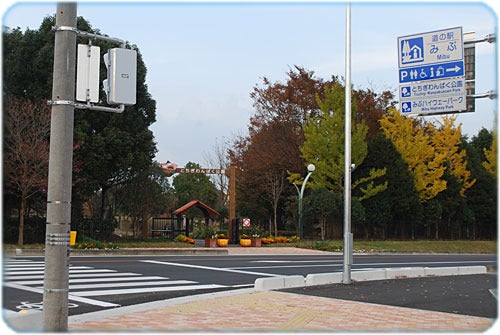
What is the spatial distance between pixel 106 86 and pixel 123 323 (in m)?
3.54

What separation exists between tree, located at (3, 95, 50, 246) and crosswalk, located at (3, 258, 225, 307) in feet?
27.9

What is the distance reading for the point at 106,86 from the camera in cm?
773

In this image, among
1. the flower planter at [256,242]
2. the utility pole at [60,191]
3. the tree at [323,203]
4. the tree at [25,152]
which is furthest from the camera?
the tree at [323,203]

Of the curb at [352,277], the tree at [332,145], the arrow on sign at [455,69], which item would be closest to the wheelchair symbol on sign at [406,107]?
the arrow on sign at [455,69]

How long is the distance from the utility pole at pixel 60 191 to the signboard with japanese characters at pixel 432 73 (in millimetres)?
9451

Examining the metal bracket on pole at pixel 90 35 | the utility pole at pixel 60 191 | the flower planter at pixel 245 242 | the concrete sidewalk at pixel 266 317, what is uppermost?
the metal bracket on pole at pixel 90 35

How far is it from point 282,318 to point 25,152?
1932cm

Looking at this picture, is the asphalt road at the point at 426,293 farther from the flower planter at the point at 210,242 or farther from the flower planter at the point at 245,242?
the flower planter at the point at 245,242

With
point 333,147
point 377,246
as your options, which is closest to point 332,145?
point 333,147

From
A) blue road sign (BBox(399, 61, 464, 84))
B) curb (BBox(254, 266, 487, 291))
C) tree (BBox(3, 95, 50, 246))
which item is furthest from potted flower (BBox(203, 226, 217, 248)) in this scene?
blue road sign (BBox(399, 61, 464, 84))

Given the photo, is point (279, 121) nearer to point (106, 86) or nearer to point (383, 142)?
point (383, 142)

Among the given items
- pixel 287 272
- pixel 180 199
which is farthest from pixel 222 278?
pixel 180 199

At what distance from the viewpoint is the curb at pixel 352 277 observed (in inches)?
542

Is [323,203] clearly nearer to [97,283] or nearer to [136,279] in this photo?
[136,279]
